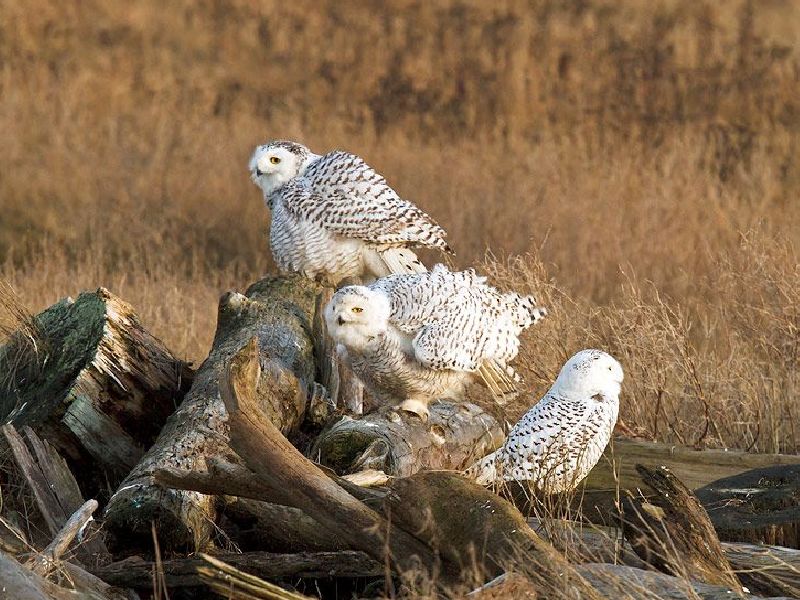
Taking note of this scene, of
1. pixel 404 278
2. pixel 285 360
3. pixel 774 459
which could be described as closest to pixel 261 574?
pixel 285 360

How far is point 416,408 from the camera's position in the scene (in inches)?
260

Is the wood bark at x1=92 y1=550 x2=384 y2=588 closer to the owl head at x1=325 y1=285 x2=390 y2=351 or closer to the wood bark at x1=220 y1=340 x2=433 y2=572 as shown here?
the wood bark at x1=220 y1=340 x2=433 y2=572

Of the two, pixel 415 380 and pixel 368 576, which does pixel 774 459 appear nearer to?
pixel 415 380

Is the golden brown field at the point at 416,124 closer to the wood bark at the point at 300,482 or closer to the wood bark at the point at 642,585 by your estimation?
the wood bark at the point at 300,482

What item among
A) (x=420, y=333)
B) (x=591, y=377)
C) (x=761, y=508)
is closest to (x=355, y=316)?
(x=420, y=333)

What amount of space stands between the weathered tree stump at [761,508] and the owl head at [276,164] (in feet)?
9.52

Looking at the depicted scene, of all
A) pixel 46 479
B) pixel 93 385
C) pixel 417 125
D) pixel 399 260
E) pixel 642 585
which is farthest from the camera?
pixel 417 125

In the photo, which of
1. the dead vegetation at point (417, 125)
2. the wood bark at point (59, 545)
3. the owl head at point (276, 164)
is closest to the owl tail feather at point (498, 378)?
the owl head at point (276, 164)

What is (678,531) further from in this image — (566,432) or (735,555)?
(566,432)

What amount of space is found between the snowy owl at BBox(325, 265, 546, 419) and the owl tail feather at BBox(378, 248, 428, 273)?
0.80 m

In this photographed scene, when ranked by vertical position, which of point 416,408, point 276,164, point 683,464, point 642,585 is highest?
point 276,164

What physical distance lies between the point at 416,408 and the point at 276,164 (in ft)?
5.85

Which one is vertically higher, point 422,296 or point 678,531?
point 422,296

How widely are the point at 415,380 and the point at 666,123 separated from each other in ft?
40.6
